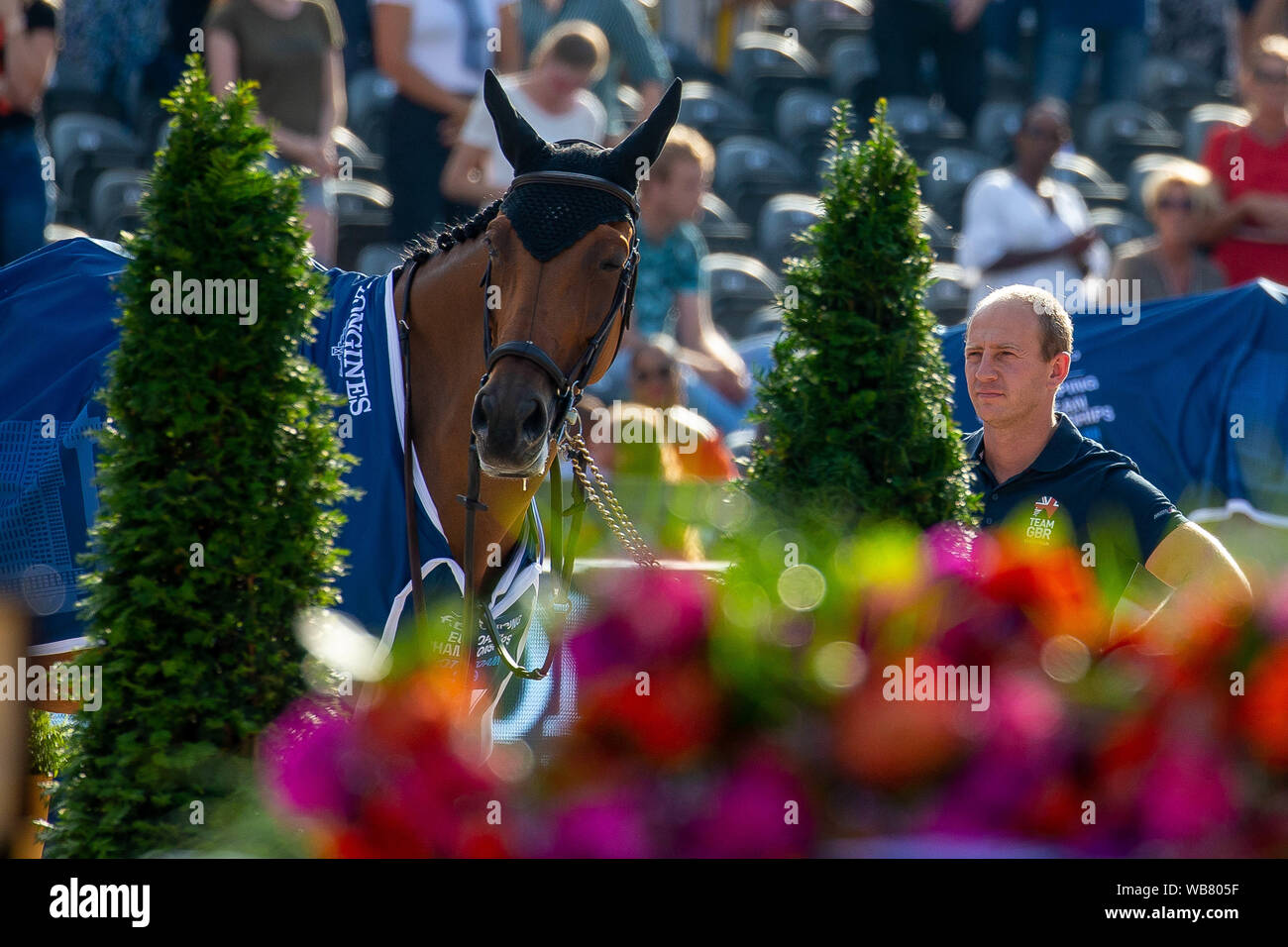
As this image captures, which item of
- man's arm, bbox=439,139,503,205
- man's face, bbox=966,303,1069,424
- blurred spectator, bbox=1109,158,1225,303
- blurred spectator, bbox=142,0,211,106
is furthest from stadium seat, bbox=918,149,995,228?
man's face, bbox=966,303,1069,424

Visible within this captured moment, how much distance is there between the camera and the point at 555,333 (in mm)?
3480

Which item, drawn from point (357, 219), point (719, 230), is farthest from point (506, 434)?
point (719, 230)

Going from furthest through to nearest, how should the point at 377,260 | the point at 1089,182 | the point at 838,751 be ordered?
the point at 1089,182 → the point at 377,260 → the point at 838,751

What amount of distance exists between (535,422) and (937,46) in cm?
811

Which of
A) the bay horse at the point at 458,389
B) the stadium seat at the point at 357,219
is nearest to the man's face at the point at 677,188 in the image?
the stadium seat at the point at 357,219

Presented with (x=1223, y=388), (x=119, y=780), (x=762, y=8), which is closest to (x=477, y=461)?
(x=119, y=780)

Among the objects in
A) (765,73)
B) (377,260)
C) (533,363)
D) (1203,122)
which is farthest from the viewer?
(1203,122)

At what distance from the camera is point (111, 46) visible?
8.65m

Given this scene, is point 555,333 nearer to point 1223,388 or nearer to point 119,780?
point 119,780

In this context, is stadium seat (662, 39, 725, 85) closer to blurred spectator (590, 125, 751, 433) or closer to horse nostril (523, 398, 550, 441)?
blurred spectator (590, 125, 751, 433)

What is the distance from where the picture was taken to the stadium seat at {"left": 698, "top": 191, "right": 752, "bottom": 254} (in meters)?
9.94

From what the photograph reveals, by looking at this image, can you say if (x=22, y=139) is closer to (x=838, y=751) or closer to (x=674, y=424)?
(x=674, y=424)

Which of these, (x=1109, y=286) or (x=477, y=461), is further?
(x=1109, y=286)
